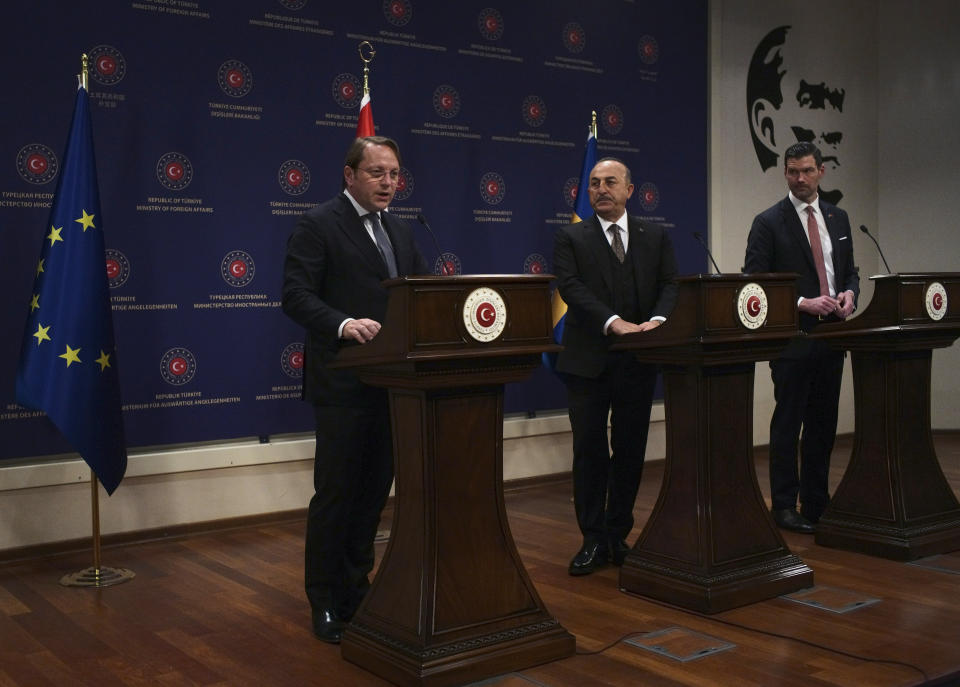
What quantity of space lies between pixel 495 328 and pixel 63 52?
9.21 feet

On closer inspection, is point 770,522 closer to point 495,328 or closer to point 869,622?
point 869,622

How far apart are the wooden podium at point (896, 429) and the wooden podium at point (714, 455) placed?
0.69m

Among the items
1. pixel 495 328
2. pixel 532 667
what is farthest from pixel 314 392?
pixel 532 667

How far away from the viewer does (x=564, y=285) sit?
3957 mm

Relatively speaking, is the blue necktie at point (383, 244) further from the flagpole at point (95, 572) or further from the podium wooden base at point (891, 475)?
the podium wooden base at point (891, 475)

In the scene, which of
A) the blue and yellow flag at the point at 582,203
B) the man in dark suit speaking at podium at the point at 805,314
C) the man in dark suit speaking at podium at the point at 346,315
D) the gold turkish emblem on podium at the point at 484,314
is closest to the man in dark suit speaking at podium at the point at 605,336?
the man in dark suit speaking at podium at the point at 805,314

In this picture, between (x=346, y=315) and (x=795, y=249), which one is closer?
(x=346, y=315)

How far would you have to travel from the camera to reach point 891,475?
13.9ft

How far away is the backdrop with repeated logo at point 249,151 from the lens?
444cm

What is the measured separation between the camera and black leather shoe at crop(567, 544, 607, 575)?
396cm

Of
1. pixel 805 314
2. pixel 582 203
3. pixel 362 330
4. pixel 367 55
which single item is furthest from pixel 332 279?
pixel 582 203

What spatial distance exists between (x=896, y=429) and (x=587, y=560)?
144 centimetres

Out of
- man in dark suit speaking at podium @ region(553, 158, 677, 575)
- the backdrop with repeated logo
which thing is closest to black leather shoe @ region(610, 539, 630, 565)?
man in dark suit speaking at podium @ region(553, 158, 677, 575)

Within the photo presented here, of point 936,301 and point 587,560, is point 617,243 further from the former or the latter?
point 936,301
